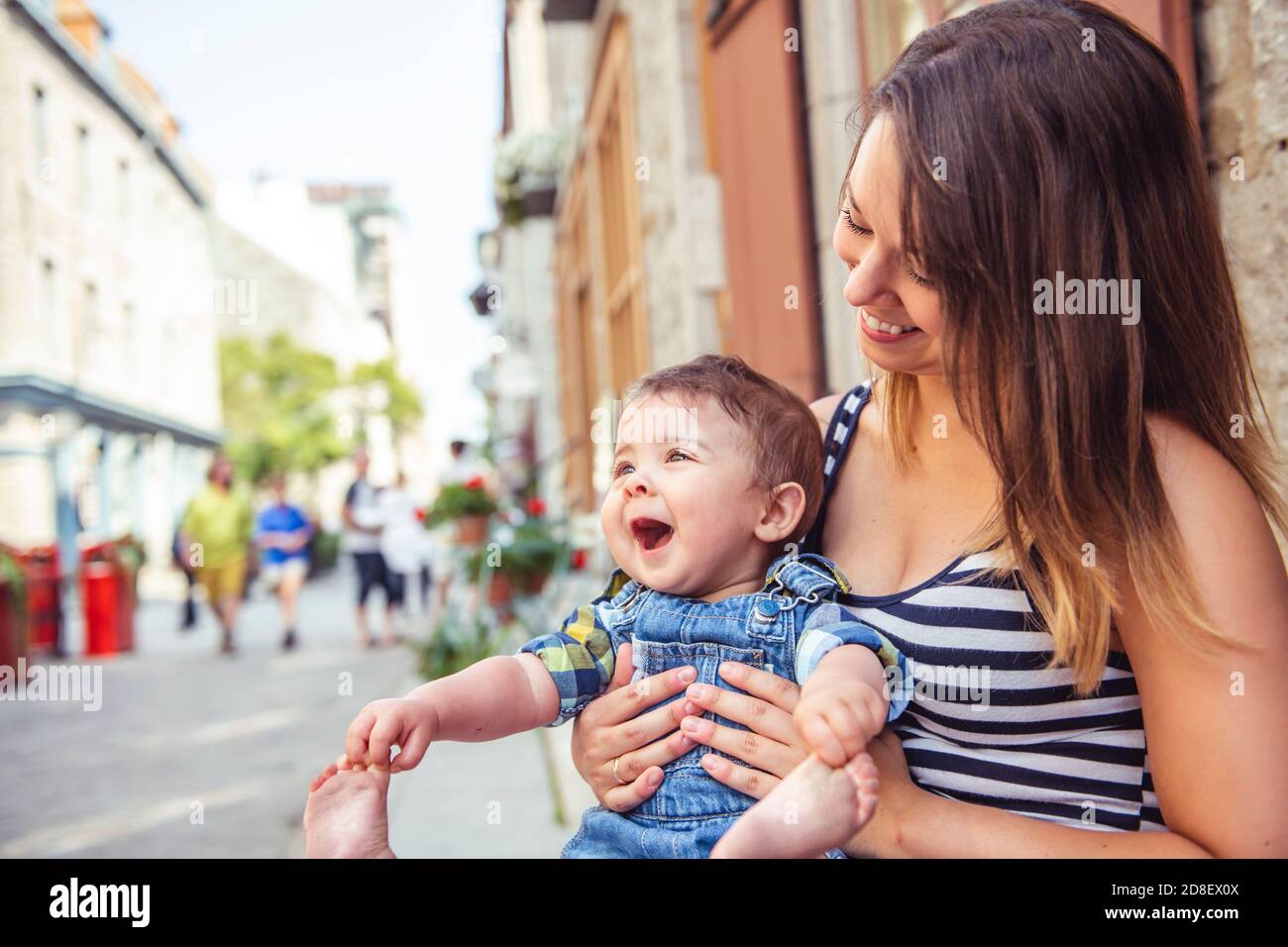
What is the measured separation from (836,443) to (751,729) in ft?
1.67

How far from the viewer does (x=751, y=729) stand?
1.28 metres

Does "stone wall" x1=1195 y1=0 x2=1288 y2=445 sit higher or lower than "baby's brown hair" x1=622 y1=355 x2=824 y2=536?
higher

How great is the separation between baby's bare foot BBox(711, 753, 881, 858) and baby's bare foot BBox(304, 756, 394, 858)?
367mm

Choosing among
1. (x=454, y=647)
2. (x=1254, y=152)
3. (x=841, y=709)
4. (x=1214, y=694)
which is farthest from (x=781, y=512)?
(x=454, y=647)

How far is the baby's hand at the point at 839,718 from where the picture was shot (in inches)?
41.2

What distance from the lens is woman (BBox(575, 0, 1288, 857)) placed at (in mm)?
1095

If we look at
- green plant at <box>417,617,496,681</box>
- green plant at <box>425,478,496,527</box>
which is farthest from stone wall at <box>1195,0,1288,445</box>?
green plant at <box>425,478,496,527</box>

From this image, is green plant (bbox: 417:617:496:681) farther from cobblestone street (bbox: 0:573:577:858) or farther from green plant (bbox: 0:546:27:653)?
green plant (bbox: 0:546:27:653)

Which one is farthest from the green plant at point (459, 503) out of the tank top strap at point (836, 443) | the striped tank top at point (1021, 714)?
the striped tank top at point (1021, 714)

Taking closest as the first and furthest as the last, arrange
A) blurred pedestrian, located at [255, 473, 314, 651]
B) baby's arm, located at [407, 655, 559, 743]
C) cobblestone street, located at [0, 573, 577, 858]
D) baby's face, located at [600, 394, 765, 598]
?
1. baby's arm, located at [407, 655, 559, 743]
2. baby's face, located at [600, 394, 765, 598]
3. cobblestone street, located at [0, 573, 577, 858]
4. blurred pedestrian, located at [255, 473, 314, 651]

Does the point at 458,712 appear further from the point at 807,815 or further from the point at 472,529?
the point at 472,529

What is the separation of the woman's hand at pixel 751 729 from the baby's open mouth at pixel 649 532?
21 cm

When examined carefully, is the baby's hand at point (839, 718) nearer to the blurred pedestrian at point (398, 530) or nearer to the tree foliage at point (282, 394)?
the blurred pedestrian at point (398, 530)
